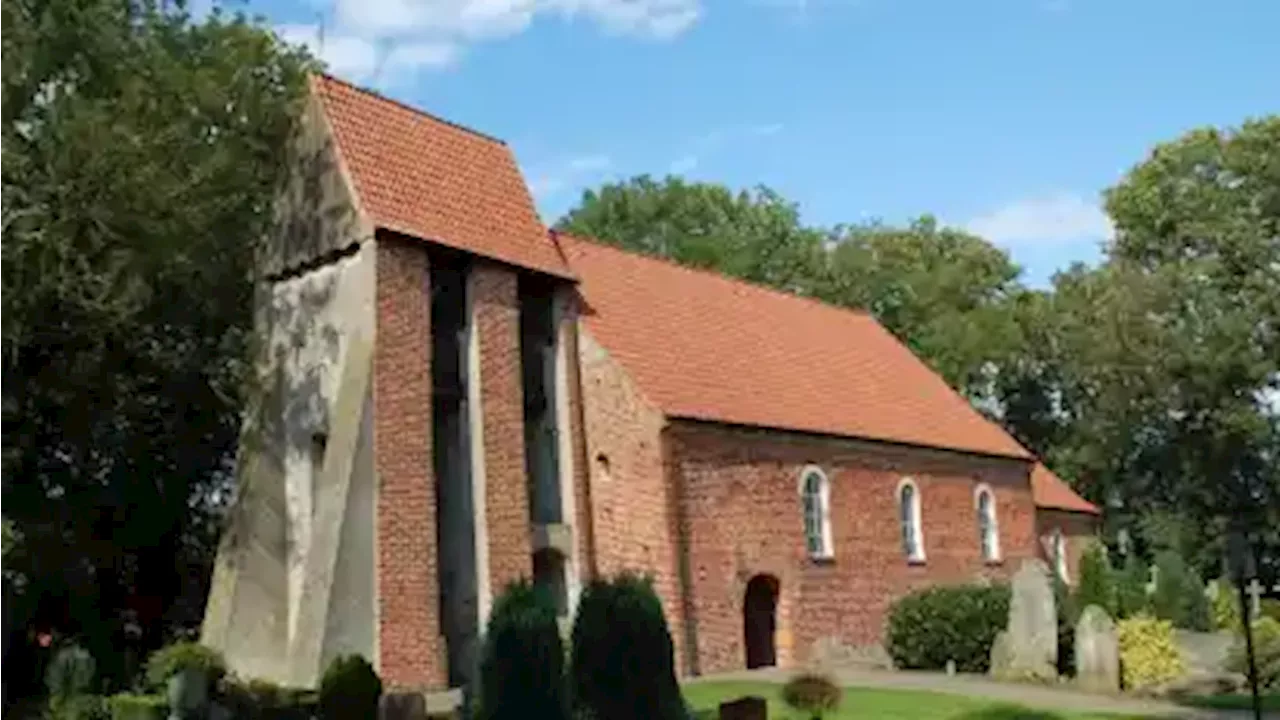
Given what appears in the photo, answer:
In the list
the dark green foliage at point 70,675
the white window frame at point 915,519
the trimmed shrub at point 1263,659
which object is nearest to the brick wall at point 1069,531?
the white window frame at point 915,519

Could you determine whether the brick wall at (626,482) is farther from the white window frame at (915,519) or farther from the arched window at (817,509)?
the white window frame at (915,519)

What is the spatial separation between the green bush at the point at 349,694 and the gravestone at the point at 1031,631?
13.6 meters

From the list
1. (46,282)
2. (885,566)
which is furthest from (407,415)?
(885,566)

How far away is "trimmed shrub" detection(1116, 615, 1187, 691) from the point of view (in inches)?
1091

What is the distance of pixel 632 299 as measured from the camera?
1282 inches

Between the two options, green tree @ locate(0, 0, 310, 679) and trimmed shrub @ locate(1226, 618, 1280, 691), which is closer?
green tree @ locate(0, 0, 310, 679)

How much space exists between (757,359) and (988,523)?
8.82 m

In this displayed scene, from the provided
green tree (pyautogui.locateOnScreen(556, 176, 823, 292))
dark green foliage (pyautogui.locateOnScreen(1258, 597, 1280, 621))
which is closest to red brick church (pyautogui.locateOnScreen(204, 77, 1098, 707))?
dark green foliage (pyautogui.locateOnScreen(1258, 597, 1280, 621))

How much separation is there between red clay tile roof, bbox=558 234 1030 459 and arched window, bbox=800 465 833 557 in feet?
3.44

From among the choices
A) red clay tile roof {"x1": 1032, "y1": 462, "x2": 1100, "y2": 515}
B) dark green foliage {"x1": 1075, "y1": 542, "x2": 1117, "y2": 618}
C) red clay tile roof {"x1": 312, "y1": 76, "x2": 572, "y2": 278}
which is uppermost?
red clay tile roof {"x1": 312, "y1": 76, "x2": 572, "y2": 278}

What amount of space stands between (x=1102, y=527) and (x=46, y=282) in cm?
4473

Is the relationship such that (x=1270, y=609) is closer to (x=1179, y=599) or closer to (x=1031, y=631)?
(x=1179, y=599)

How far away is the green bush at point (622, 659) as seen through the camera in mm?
14609

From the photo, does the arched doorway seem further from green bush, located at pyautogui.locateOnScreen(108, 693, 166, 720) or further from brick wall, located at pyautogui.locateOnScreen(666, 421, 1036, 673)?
green bush, located at pyautogui.locateOnScreen(108, 693, 166, 720)
